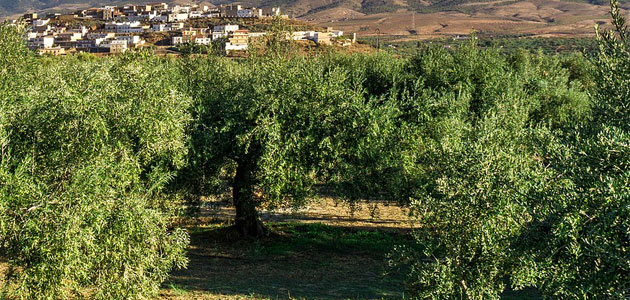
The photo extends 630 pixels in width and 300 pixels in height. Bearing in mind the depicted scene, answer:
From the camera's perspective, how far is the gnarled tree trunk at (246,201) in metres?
22.4

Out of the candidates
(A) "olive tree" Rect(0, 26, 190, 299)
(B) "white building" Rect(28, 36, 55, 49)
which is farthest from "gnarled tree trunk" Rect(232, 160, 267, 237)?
(B) "white building" Rect(28, 36, 55, 49)

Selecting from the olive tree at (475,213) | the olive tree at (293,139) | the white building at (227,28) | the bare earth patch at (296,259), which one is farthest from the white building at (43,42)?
the olive tree at (475,213)

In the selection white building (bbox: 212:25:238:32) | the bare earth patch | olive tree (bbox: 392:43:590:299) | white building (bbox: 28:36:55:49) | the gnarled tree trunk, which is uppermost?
white building (bbox: 212:25:238:32)

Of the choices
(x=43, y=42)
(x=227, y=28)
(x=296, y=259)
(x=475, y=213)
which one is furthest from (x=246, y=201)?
(x=43, y=42)

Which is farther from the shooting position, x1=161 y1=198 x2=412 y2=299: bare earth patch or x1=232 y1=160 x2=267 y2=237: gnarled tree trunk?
x1=232 y1=160 x2=267 y2=237: gnarled tree trunk

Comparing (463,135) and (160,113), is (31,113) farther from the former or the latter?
(463,135)

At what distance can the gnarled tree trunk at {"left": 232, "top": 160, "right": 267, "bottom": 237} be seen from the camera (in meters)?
22.4

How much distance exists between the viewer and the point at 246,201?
74.1 feet

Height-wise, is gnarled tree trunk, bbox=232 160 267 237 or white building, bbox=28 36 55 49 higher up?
white building, bbox=28 36 55 49

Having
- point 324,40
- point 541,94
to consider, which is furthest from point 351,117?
point 324,40

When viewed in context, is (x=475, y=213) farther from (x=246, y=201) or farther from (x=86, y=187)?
(x=246, y=201)

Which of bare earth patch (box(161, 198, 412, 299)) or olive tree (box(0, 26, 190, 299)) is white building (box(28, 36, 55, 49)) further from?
olive tree (box(0, 26, 190, 299))

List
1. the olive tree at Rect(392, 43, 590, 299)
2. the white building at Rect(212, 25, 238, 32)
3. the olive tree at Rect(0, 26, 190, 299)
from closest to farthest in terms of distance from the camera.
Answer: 1. the olive tree at Rect(392, 43, 590, 299)
2. the olive tree at Rect(0, 26, 190, 299)
3. the white building at Rect(212, 25, 238, 32)

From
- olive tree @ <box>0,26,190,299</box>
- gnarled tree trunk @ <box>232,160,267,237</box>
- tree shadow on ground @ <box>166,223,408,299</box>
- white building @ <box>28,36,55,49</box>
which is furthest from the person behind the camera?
white building @ <box>28,36,55,49</box>
